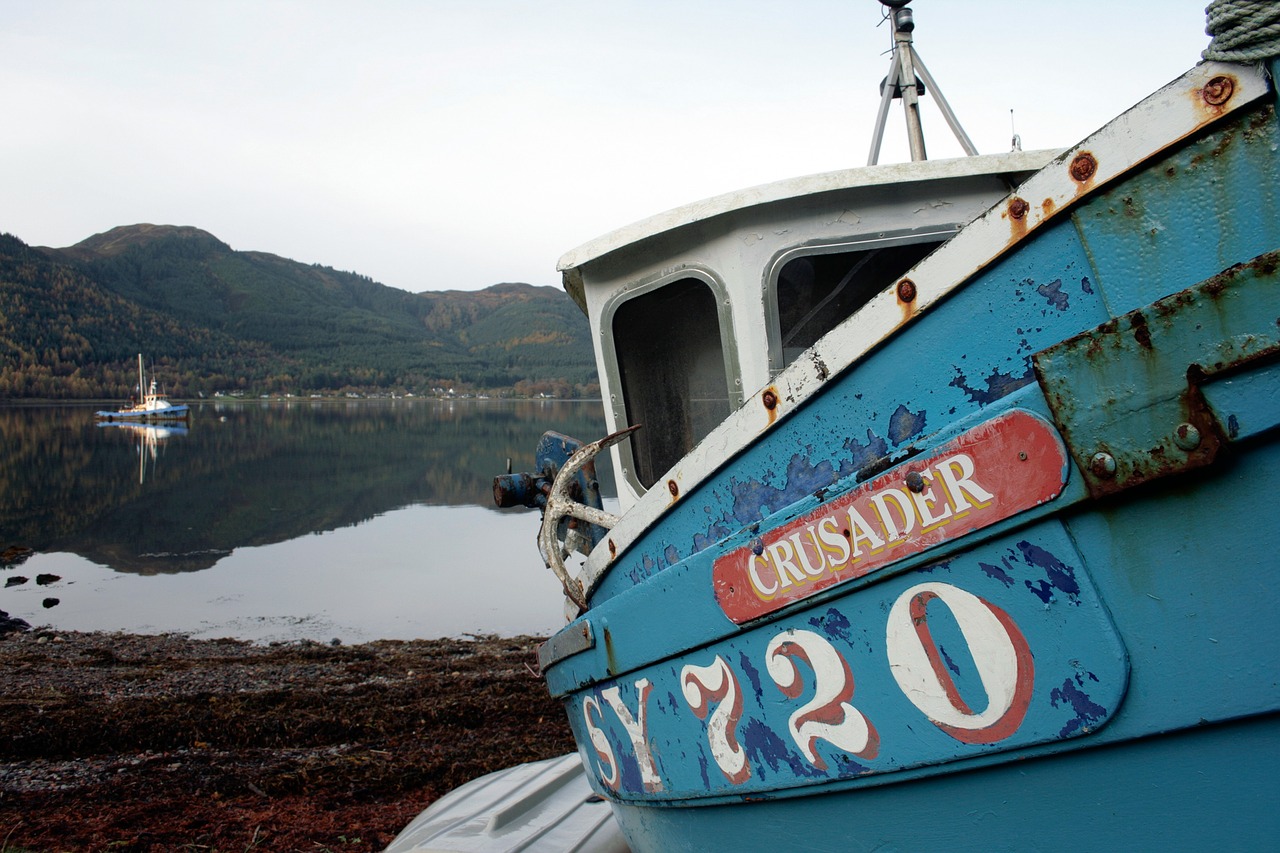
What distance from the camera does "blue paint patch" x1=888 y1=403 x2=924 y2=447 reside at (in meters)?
1.83

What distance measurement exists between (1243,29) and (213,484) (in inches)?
1570

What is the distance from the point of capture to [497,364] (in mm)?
188375

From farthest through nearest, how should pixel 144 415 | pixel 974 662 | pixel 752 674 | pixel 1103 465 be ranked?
pixel 144 415
pixel 752 674
pixel 974 662
pixel 1103 465

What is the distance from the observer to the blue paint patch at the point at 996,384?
1658mm

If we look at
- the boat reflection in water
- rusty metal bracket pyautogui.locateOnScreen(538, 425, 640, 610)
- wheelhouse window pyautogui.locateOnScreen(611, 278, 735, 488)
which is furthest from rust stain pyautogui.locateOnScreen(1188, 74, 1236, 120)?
the boat reflection in water

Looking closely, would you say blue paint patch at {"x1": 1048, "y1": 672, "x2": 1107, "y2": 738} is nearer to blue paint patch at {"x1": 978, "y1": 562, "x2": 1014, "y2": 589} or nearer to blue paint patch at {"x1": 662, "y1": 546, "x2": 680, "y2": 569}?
blue paint patch at {"x1": 978, "y1": 562, "x2": 1014, "y2": 589}

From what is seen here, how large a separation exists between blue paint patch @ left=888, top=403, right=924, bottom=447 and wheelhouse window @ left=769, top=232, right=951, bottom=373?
990 mm

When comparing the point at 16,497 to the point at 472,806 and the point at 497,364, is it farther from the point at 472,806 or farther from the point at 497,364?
the point at 497,364

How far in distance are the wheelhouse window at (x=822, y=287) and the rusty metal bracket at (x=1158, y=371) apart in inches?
52.5

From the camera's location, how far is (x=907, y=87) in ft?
12.2

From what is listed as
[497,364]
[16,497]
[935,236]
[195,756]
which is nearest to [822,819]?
[935,236]

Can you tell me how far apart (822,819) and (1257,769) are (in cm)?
102

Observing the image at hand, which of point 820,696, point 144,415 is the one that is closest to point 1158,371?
point 820,696

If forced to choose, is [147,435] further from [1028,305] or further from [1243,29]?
[1243,29]
